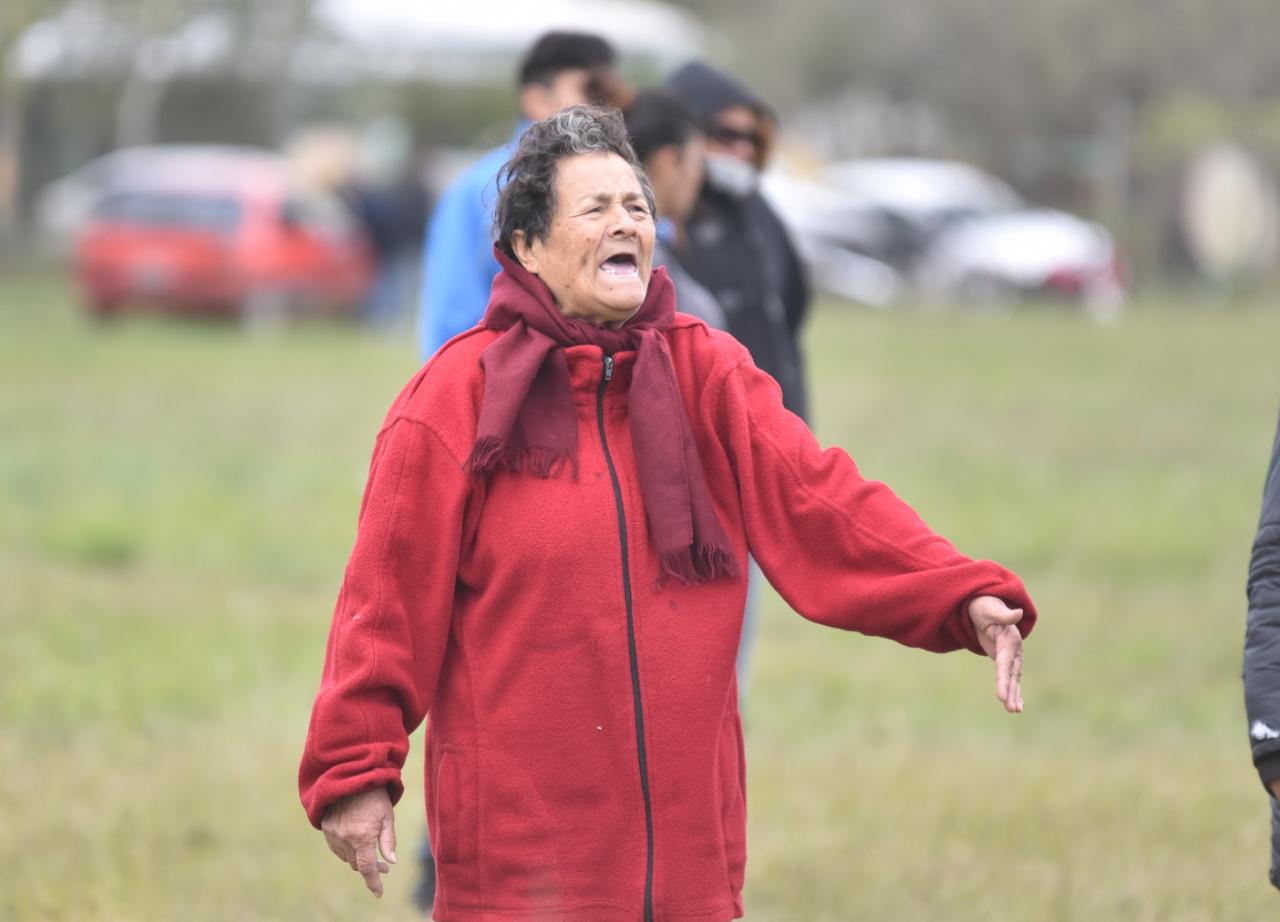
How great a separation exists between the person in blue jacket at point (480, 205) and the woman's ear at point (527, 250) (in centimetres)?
148

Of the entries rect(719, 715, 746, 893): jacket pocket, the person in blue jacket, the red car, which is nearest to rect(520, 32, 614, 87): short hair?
the person in blue jacket

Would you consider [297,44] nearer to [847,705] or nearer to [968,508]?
[968,508]

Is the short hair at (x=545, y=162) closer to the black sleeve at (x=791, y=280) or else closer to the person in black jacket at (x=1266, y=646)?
the person in black jacket at (x=1266, y=646)

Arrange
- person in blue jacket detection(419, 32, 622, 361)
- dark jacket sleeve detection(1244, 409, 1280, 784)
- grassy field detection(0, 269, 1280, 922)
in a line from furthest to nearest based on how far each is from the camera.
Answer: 1. grassy field detection(0, 269, 1280, 922)
2. person in blue jacket detection(419, 32, 622, 361)
3. dark jacket sleeve detection(1244, 409, 1280, 784)

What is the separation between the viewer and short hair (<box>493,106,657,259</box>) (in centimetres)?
337

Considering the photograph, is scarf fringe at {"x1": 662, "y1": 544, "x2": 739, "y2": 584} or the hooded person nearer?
scarf fringe at {"x1": 662, "y1": 544, "x2": 739, "y2": 584}

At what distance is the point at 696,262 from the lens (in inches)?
224

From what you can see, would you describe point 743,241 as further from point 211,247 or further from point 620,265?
point 211,247

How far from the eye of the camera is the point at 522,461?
3266mm

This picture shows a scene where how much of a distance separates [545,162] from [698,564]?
2.41 feet

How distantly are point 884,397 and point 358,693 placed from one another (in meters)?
14.1

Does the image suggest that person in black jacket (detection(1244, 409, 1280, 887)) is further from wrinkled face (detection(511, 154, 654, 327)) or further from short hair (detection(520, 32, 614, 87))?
short hair (detection(520, 32, 614, 87))

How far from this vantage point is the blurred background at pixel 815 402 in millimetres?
6016

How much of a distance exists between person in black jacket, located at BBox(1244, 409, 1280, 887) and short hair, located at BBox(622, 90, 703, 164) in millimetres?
2185
